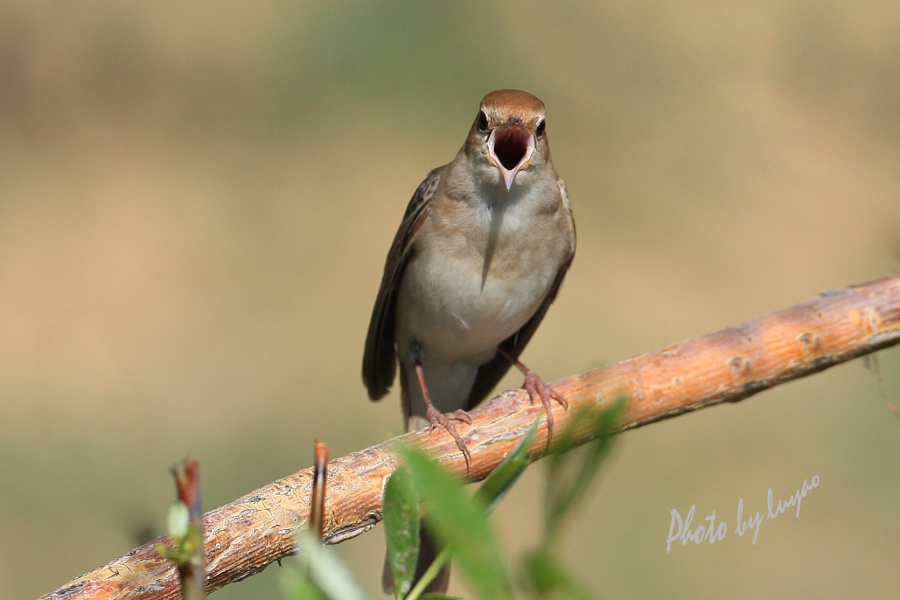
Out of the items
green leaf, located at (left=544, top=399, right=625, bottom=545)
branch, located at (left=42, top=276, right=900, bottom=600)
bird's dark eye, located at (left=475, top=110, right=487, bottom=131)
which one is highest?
bird's dark eye, located at (left=475, top=110, right=487, bottom=131)

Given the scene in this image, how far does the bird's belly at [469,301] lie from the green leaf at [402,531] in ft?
9.29

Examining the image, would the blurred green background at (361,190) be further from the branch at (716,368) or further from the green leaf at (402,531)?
the green leaf at (402,531)

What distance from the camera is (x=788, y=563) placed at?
5.58 meters

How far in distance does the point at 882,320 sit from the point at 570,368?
396 centimetres

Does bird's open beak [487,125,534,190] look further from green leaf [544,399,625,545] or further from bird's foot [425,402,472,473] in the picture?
green leaf [544,399,625,545]

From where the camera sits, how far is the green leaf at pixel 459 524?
0.36 metres

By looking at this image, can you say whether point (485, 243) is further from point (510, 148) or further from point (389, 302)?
point (389, 302)

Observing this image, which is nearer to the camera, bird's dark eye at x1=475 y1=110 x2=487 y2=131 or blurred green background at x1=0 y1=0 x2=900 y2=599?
bird's dark eye at x1=475 y1=110 x2=487 y2=131

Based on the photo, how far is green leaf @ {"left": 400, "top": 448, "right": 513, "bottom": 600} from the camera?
0.36 meters

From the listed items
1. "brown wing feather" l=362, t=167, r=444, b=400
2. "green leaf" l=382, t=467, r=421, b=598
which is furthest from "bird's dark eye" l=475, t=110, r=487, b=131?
"green leaf" l=382, t=467, r=421, b=598

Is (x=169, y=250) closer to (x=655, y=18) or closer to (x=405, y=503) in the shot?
(x=655, y=18)

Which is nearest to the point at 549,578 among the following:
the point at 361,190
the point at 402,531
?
the point at 402,531

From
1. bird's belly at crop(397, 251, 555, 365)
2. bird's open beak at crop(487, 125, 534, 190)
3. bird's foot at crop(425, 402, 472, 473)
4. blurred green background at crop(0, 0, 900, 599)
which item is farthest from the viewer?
blurred green background at crop(0, 0, 900, 599)

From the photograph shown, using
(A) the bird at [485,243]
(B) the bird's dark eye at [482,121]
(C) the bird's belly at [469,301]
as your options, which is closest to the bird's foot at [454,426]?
(A) the bird at [485,243]
